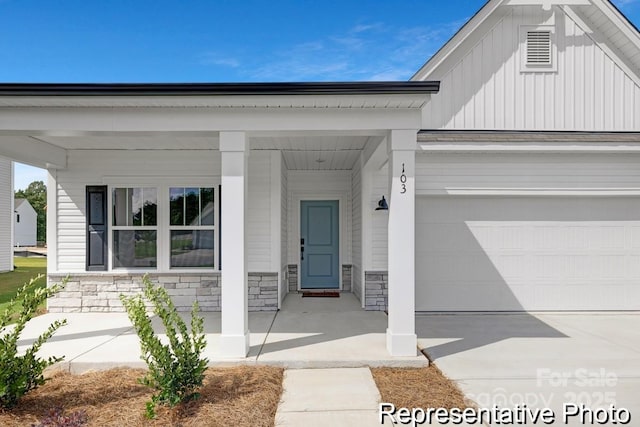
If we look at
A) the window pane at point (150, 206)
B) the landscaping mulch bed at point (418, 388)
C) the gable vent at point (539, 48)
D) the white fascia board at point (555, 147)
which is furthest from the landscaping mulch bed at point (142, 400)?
the gable vent at point (539, 48)

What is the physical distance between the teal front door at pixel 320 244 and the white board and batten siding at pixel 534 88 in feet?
10.9

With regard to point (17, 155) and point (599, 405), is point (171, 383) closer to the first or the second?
point (599, 405)

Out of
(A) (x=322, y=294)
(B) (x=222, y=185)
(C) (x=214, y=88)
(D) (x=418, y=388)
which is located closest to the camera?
(D) (x=418, y=388)

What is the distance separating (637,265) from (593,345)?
2.99m

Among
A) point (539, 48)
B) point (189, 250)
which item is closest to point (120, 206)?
point (189, 250)

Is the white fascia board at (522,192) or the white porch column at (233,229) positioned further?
the white fascia board at (522,192)

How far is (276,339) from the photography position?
5238 mm

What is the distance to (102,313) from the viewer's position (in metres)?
7.10

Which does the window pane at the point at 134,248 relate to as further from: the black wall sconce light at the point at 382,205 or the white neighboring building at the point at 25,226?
the white neighboring building at the point at 25,226

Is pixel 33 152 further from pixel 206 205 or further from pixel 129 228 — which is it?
pixel 206 205

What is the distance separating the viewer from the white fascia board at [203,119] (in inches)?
177

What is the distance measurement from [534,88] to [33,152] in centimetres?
838

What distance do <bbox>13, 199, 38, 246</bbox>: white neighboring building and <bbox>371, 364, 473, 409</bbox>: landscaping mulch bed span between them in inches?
1775

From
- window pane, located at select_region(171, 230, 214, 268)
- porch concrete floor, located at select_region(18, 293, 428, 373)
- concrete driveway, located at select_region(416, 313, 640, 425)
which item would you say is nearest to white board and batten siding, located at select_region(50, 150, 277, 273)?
window pane, located at select_region(171, 230, 214, 268)
